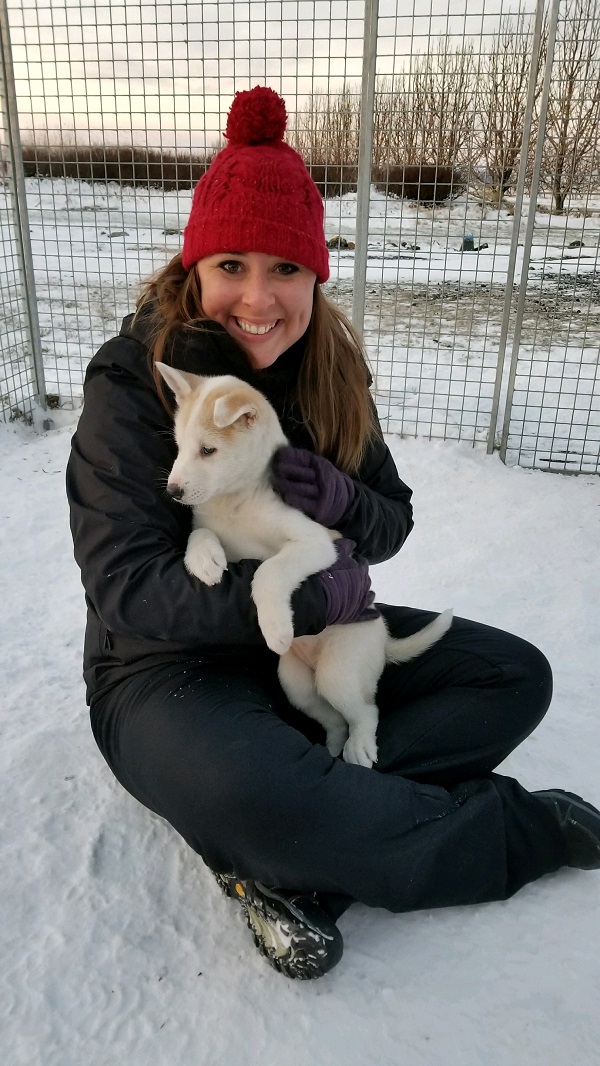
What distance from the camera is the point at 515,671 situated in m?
1.93

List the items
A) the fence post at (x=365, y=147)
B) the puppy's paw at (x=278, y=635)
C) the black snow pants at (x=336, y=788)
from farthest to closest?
the fence post at (x=365, y=147), the puppy's paw at (x=278, y=635), the black snow pants at (x=336, y=788)

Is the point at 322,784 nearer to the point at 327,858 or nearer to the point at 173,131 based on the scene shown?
the point at 327,858

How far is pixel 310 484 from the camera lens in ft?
6.29

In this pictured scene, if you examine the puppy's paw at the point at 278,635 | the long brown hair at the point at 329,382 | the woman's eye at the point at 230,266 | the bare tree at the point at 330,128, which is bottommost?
the puppy's paw at the point at 278,635

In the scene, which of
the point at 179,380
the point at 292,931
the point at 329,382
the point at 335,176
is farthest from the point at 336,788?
the point at 335,176

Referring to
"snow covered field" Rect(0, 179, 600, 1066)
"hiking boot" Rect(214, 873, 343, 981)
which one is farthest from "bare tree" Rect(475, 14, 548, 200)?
"hiking boot" Rect(214, 873, 343, 981)

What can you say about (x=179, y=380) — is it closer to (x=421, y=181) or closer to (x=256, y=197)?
(x=256, y=197)

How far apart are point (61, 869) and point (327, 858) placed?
26.2 inches

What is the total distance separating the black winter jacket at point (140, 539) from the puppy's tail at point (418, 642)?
405mm

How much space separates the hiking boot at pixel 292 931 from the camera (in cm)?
143

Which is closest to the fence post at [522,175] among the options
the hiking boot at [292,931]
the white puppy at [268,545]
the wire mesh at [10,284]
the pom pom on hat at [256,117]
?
the pom pom on hat at [256,117]

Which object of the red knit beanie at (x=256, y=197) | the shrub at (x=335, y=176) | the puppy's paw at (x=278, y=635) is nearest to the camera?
the puppy's paw at (x=278, y=635)

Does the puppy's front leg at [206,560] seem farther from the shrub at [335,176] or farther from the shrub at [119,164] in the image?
the shrub at [119,164]

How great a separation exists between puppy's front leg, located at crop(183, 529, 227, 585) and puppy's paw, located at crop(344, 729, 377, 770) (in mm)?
579
